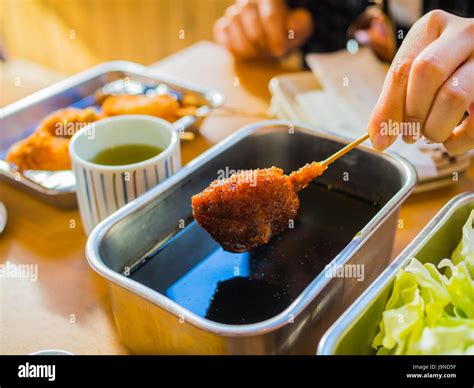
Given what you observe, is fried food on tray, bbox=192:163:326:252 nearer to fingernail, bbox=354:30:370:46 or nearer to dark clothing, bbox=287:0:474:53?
fingernail, bbox=354:30:370:46

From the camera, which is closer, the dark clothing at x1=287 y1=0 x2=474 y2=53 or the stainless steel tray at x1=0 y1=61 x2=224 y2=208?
the stainless steel tray at x1=0 y1=61 x2=224 y2=208

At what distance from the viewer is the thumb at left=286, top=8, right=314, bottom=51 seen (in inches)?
83.9

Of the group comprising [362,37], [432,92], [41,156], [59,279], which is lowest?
[59,279]

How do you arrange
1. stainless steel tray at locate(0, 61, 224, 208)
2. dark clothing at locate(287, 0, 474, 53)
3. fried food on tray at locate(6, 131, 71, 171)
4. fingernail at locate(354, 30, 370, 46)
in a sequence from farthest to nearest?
dark clothing at locate(287, 0, 474, 53), fingernail at locate(354, 30, 370, 46), stainless steel tray at locate(0, 61, 224, 208), fried food on tray at locate(6, 131, 71, 171)

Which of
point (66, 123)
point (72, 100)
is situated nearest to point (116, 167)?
point (66, 123)

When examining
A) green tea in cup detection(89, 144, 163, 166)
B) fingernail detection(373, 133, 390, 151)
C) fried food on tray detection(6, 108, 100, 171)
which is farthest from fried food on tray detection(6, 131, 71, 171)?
fingernail detection(373, 133, 390, 151)

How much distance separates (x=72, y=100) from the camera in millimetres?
1826

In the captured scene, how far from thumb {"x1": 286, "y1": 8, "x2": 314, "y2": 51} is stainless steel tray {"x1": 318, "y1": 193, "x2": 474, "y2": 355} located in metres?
1.22

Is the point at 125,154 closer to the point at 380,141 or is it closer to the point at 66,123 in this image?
the point at 66,123

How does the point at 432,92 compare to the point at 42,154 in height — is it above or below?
above

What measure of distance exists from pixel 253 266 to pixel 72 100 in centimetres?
97
